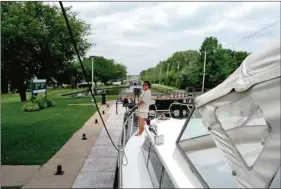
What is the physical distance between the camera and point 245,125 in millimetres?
2404

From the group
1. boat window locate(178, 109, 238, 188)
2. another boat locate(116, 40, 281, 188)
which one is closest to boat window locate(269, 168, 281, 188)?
another boat locate(116, 40, 281, 188)

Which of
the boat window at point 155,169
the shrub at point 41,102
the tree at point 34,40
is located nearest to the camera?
the boat window at point 155,169

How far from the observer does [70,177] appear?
5664 mm

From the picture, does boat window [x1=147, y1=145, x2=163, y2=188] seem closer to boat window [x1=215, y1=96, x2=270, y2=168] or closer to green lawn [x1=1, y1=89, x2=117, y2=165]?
boat window [x1=215, y1=96, x2=270, y2=168]

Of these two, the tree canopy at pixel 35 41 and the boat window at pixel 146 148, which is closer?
the boat window at pixel 146 148

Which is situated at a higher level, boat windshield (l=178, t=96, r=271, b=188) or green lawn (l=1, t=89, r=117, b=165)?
boat windshield (l=178, t=96, r=271, b=188)

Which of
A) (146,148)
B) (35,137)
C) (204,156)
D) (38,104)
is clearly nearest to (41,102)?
(38,104)

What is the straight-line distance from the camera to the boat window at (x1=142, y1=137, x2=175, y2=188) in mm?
2711

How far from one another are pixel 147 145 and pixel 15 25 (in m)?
20.8

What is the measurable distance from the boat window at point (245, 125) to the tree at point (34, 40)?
21569 mm

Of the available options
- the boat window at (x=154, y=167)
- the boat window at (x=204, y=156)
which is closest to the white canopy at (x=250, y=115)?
the boat window at (x=204, y=156)

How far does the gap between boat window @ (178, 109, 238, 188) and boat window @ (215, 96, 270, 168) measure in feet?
0.68

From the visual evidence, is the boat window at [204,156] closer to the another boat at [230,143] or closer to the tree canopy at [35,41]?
the another boat at [230,143]

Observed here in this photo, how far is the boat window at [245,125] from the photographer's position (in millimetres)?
2104
